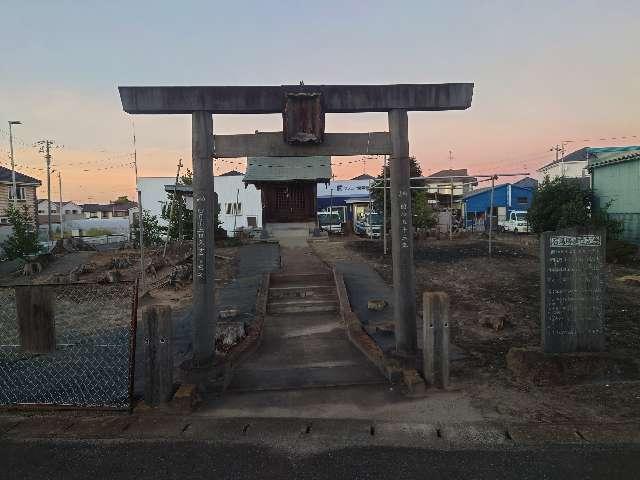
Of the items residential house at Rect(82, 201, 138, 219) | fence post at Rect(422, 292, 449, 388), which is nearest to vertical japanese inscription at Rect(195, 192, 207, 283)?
fence post at Rect(422, 292, 449, 388)

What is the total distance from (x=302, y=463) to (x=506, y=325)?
6.17 metres

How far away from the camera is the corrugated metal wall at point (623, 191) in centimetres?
2092

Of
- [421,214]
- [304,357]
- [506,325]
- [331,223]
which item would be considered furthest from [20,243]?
[506,325]

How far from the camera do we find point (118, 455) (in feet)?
14.6

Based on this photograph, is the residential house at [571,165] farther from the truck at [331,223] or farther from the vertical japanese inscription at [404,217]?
the vertical japanese inscription at [404,217]

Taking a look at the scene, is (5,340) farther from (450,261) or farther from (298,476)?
(450,261)

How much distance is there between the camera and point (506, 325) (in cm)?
892

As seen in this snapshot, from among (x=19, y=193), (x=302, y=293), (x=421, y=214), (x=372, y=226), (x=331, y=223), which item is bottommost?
(x=302, y=293)

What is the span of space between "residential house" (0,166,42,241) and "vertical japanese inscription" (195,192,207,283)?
1289 inches

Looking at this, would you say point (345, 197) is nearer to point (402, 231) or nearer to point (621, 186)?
point (621, 186)

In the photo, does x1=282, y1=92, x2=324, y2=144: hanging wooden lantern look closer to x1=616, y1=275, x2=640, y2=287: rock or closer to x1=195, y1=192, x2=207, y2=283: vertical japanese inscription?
x1=195, y1=192, x2=207, y2=283: vertical japanese inscription

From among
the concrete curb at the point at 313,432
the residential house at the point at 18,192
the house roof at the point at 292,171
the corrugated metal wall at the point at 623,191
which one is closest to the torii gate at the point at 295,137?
the concrete curb at the point at 313,432

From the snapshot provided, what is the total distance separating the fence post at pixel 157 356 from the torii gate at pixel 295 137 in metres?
0.90

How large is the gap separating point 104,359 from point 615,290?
12.7 m
